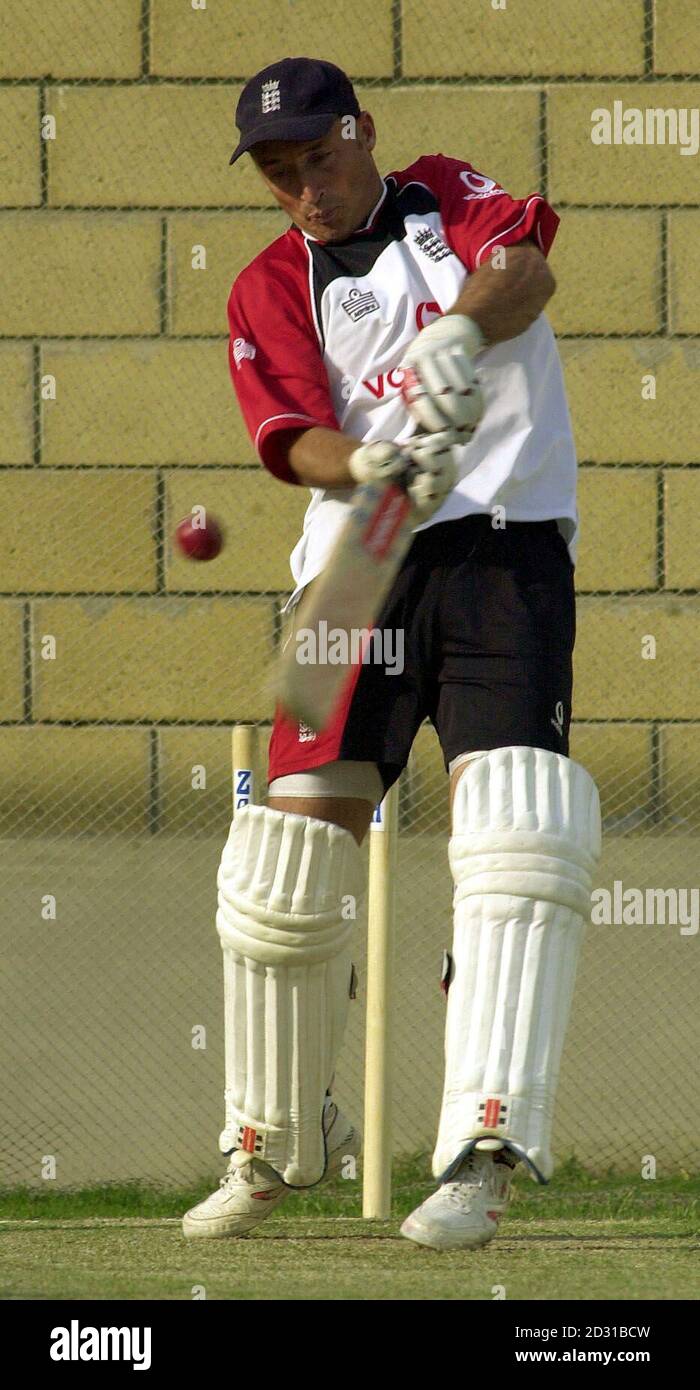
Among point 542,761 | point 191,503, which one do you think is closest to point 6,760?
point 191,503

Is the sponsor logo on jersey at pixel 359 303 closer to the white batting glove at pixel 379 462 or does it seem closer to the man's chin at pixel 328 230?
the man's chin at pixel 328 230

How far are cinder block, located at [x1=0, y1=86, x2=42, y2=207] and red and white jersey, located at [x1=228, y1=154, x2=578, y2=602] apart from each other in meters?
3.07

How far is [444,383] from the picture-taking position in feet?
8.68

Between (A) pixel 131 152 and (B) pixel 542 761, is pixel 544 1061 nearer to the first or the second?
(B) pixel 542 761

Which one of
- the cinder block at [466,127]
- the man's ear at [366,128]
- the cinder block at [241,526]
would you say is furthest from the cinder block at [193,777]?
the man's ear at [366,128]

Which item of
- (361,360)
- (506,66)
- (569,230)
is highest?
(506,66)

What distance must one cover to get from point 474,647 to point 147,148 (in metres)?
3.50

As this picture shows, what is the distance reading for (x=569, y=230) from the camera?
19.3 ft

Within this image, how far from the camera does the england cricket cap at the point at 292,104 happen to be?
294 cm

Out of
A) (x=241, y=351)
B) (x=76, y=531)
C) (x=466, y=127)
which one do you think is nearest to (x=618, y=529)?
(x=466, y=127)

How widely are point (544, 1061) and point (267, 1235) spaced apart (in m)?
0.80

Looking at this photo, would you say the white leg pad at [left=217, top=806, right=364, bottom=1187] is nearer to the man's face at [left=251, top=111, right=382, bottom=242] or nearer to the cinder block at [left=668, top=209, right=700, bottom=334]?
the man's face at [left=251, top=111, right=382, bottom=242]

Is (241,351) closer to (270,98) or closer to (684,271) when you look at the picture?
(270,98)

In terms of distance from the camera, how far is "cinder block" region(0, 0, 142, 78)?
591cm
